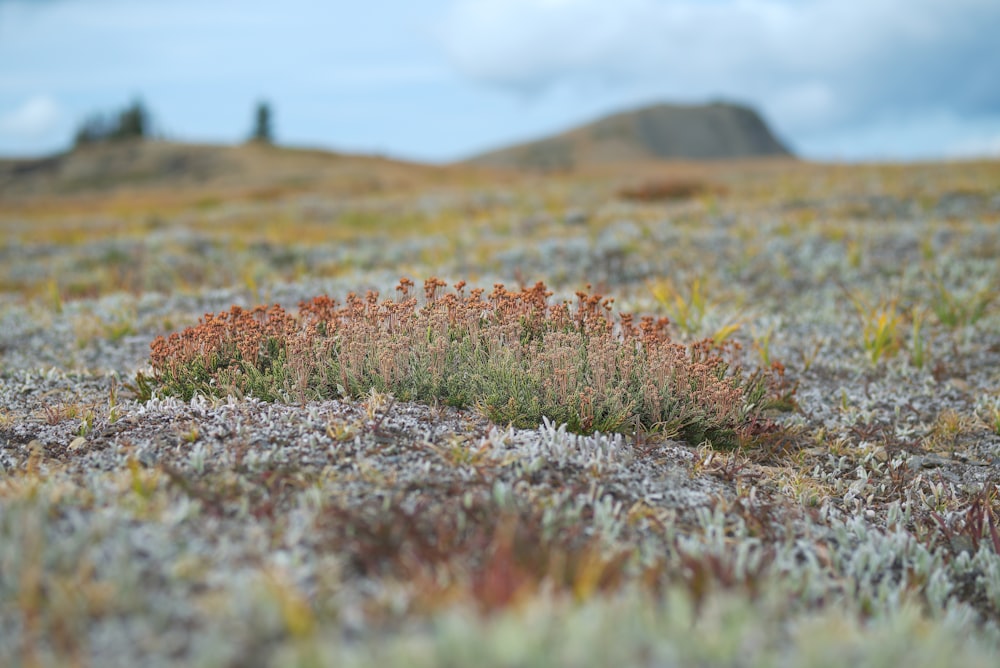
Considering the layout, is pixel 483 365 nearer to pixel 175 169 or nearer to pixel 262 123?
pixel 175 169

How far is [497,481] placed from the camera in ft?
12.0

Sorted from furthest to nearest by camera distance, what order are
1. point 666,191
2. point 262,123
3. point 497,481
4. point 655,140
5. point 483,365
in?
point 655,140
point 262,123
point 666,191
point 483,365
point 497,481

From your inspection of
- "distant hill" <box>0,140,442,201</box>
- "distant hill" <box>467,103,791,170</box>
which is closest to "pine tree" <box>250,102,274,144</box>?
"distant hill" <box>0,140,442,201</box>

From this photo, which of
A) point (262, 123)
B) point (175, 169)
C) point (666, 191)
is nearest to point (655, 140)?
point (262, 123)

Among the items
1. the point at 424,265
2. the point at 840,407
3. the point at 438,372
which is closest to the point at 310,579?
the point at 438,372

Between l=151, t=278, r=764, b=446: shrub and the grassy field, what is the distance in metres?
0.03

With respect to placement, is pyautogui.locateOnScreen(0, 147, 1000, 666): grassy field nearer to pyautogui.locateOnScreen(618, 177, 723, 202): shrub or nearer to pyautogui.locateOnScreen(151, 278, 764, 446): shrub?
pyautogui.locateOnScreen(151, 278, 764, 446): shrub

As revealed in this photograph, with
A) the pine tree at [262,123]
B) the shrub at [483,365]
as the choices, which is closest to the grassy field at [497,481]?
the shrub at [483,365]

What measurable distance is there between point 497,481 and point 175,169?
6621cm

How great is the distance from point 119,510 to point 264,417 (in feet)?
4.32

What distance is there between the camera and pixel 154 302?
10.2m

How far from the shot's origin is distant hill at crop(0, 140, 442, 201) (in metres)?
47.1

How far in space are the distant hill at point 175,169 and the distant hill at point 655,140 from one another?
136 feet

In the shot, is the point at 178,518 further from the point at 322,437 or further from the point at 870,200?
the point at 870,200
